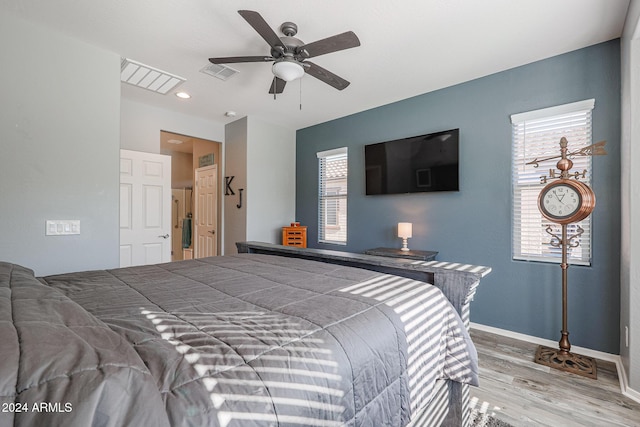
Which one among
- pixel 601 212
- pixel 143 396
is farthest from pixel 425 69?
pixel 143 396

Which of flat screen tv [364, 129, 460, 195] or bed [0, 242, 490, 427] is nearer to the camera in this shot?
bed [0, 242, 490, 427]

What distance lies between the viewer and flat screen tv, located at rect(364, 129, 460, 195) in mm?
3398

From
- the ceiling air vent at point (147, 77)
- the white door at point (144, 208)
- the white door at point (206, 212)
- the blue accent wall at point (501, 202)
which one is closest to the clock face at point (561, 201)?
the blue accent wall at point (501, 202)

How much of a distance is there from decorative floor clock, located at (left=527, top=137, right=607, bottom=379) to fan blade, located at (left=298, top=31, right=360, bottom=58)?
196 cm

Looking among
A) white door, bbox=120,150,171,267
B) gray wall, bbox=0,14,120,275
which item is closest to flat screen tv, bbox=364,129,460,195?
white door, bbox=120,150,171,267

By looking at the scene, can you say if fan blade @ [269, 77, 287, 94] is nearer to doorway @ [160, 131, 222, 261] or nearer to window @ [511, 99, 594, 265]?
window @ [511, 99, 594, 265]

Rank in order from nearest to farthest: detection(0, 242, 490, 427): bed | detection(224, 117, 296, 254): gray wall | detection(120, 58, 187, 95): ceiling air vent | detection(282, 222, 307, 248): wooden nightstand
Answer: detection(0, 242, 490, 427): bed → detection(120, 58, 187, 95): ceiling air vent → detection(224, 117, 296, 254): gray wall → detection(282, 222, 307, 248): wooden nightstand

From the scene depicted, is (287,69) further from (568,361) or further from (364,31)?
(568,361)

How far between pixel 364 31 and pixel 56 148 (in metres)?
2.70

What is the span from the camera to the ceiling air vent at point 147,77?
3.00 m

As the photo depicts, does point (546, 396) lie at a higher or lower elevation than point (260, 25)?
lower

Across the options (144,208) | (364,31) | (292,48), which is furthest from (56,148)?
(364,31)

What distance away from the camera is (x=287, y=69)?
2.27m

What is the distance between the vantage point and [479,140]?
3.24 metres
